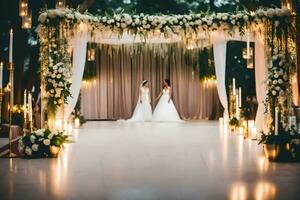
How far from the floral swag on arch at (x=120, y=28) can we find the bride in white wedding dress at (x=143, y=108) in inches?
286

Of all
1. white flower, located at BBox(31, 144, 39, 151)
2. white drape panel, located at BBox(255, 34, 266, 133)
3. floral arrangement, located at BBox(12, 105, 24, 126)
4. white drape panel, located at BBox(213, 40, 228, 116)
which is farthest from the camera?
floral arrangement, located at BBox(12, 105, 24, 126)

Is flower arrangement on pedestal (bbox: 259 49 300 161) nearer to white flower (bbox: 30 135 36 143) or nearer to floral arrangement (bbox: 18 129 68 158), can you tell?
floral arrangement (bbox: 18 129 68 158)

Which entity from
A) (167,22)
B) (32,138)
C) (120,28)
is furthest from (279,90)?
(32,138)

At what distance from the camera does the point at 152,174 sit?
639cm

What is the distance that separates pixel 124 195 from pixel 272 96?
4981mm

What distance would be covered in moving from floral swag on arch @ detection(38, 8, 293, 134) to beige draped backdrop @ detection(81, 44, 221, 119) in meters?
8.46

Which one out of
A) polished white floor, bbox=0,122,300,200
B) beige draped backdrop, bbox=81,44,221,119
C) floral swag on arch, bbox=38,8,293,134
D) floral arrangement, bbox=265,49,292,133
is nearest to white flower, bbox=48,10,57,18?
floral swag on arch, bbox=38,8,293,134

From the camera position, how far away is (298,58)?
10.9 m

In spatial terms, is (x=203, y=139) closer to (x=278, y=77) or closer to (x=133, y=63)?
(x=278, y=77)

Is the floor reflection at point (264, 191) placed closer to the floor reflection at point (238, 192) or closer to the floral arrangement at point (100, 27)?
the floor reflection at point (238, 192)

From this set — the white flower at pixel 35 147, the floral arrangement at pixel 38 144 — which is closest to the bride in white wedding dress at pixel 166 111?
the floral arrangement at pixel 38 144

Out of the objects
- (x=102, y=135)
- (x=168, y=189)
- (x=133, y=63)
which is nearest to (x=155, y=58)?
(x=133, y=63)

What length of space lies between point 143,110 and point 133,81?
1.91m

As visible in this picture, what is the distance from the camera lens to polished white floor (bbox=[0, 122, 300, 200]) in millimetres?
5258
